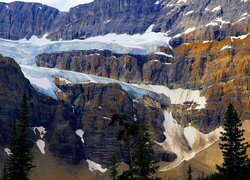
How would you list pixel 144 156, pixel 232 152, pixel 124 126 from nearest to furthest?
pixel 124 126 < pixel 144 156 < pixel 232 152

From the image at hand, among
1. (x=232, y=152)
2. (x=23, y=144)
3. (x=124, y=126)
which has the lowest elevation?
(x=124, y=126)

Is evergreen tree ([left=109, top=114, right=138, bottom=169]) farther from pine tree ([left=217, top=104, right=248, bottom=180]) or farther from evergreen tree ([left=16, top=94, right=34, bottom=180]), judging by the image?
pine tree ([left=217, top=104, right=248, bottom=180])

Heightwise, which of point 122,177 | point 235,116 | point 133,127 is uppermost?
point 235,116

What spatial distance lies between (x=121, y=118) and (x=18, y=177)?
2103cm

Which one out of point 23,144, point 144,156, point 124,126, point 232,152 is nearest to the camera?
point 124,126

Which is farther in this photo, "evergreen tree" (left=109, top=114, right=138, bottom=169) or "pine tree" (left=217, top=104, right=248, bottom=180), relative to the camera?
"pine tree" (left=217, top=104, right=248, bottom=180)

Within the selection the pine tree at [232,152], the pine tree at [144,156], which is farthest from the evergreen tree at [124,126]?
the pine tree at [232,152]

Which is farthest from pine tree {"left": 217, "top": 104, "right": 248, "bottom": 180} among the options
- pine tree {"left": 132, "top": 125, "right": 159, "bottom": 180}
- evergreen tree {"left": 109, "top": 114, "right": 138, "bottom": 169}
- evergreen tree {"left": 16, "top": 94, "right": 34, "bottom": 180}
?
evergreen tree {"left": 109, "top": 114, "right": 138, "bottom": 169}

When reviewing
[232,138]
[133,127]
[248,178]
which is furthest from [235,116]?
[133,127]

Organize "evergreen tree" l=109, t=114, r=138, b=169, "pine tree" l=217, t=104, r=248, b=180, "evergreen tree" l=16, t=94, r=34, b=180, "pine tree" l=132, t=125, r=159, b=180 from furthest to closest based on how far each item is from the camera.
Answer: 1. "pine tree" l=217, t=104, r=248, b=180
2. "evergreen tree" l=16, t=94, r=34, b=180
3. "pine tree" l=132, t=125, r=159, b=180
4. "evergreen tree" l=109, t=114, r=138, b=169

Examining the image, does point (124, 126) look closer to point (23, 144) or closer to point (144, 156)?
point (144, 156)

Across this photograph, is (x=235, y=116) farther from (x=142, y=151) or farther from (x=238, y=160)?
(x=142, y=151)

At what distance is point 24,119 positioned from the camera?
2739 inches

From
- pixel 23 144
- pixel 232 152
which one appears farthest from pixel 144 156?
pixel 232 152
